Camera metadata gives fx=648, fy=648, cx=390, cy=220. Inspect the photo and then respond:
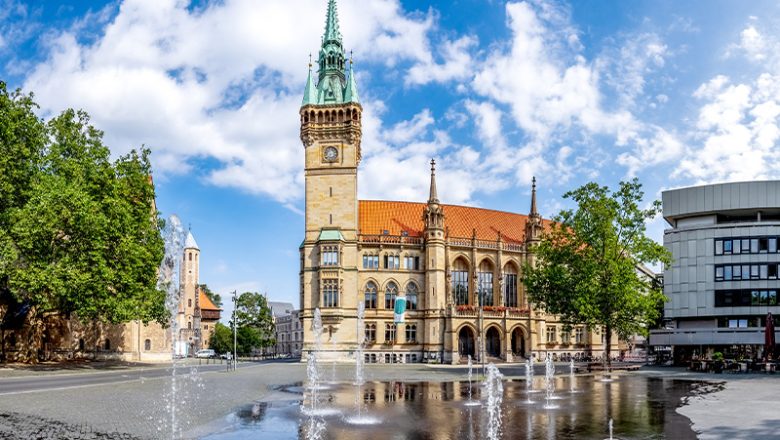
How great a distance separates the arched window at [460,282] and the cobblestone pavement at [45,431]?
58.0m

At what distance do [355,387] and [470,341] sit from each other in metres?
40.5

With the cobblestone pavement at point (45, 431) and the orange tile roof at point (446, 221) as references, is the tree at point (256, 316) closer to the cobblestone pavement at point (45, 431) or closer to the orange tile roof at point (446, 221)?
the orange tile roof at point (446, 221)

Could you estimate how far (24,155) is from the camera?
149ft

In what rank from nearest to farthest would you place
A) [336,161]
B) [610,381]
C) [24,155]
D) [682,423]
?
1. [682,423]
2. [610,381]
3. [24,155]
4. [336,161]

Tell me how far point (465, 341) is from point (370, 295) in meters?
11.8

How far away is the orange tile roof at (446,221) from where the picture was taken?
243 ft

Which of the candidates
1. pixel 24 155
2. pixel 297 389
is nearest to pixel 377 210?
pixel 24 155

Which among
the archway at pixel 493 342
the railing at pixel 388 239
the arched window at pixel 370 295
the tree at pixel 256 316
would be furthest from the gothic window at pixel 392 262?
the tree at pixel 256 316

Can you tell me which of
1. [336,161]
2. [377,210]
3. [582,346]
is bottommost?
[582,346]

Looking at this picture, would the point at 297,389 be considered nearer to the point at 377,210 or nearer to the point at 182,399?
Answer: the point at 182,399

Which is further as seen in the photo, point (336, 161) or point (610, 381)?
point (336, 161)

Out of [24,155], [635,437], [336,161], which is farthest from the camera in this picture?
[336,161]

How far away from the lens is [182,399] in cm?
2578

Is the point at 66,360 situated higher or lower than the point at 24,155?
lower
